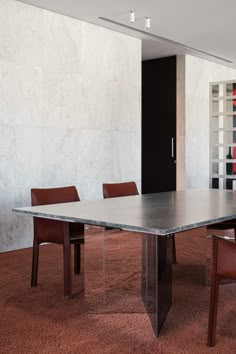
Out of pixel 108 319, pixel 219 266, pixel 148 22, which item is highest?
pixel 148 22

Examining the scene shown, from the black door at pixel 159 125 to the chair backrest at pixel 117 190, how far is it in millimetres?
3862

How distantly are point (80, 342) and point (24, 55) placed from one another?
3.60 meters

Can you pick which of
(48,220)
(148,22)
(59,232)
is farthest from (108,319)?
(148,22)

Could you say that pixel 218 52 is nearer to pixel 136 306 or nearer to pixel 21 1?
pixel 21 1

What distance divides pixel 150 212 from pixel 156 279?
17.0 inches

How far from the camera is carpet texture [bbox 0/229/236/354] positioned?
8.46 feet

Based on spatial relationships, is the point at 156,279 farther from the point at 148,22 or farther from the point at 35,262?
the point at 148,22

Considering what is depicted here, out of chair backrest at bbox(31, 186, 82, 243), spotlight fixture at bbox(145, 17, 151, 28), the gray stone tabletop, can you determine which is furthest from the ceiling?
the gray stone tabletop

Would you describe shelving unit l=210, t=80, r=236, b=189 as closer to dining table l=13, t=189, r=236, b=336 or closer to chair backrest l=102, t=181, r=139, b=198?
chair backrest l=102, t=181, r=139, b=198

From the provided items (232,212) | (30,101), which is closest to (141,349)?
(232,212)

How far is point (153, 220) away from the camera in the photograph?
256 centimetres

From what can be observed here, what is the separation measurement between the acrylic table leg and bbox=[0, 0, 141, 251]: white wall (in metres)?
2.49

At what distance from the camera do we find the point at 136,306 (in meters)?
3.15

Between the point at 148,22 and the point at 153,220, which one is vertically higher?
the point at 148,22
